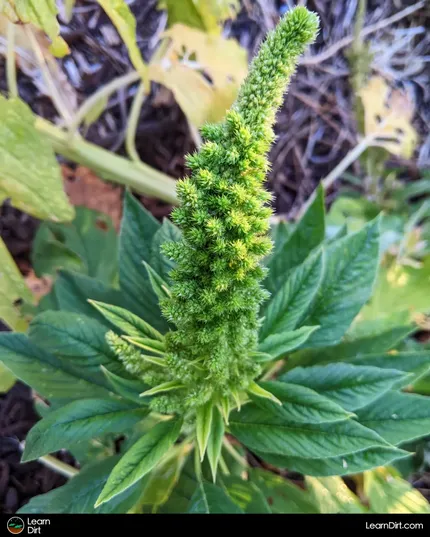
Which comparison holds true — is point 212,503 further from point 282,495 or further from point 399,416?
point 399,416

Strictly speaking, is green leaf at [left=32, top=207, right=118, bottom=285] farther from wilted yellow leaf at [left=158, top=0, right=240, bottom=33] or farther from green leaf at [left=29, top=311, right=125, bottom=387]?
wilted yellow leaf at [left=158, top=0, right=240, bottom=33]

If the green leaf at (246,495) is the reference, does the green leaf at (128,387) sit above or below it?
above

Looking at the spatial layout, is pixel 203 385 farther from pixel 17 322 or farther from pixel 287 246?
pixel 17 322

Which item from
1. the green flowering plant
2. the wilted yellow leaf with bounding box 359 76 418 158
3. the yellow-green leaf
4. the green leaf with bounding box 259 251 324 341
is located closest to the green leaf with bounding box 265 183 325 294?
the green flowering plant

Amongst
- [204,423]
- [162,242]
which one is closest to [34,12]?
[162,242]

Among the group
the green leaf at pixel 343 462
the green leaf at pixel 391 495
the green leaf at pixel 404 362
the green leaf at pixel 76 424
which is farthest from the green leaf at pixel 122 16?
the green leaf at pixel 391 495

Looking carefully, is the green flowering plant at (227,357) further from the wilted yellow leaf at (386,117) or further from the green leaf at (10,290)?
the wilted yellow leaf at (386,117)

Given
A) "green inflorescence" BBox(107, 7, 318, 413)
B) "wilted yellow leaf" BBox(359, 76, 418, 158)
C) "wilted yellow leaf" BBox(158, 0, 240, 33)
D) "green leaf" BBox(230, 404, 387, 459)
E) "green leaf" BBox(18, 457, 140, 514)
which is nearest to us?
"green inflorescence" BBox(107, 7, 318, 413)
